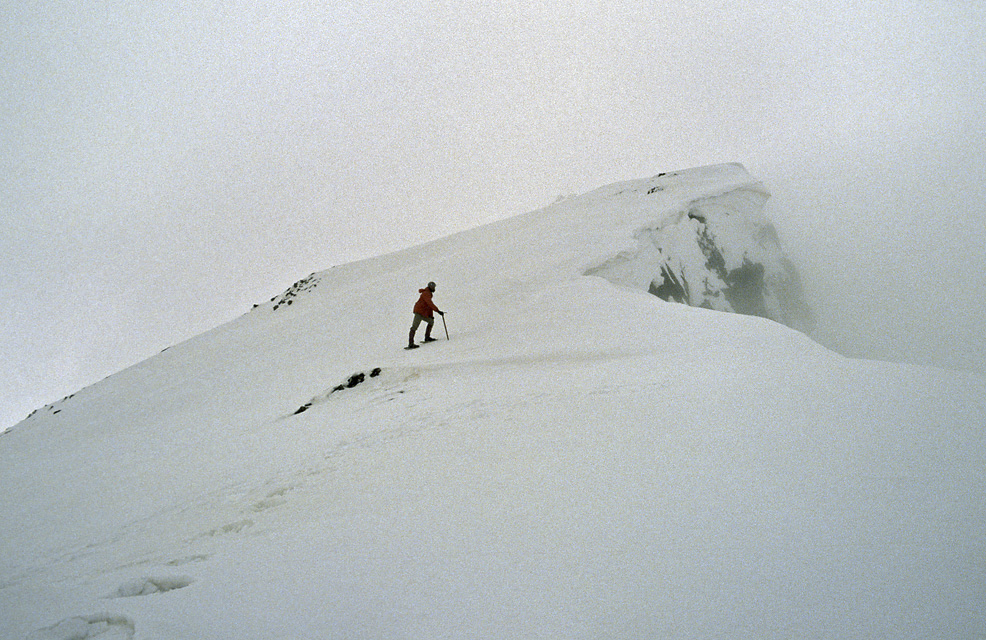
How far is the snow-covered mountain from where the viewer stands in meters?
2.06

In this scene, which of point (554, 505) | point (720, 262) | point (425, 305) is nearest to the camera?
point (554, 505)

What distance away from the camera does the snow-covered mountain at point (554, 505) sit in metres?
2.06

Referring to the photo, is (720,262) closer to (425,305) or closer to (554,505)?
(425,305)

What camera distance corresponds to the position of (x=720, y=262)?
1747 centimetres

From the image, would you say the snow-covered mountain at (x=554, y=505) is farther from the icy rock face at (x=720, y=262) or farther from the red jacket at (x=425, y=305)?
the icy rock face at (x=720, y=262)

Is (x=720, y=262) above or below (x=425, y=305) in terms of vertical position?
below

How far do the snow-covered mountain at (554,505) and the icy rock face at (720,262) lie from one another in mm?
4847

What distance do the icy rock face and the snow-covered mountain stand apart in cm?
485

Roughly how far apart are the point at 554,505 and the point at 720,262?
16818 mm

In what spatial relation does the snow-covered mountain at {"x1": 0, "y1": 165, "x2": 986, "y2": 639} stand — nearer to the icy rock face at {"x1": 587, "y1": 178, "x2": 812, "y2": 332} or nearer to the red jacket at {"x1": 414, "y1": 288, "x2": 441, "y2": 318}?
the red jacket at {"x1": 414, "y1": 288, "x2": 441, "y2": 318}

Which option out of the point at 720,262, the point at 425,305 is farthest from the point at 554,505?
the point at 720,262

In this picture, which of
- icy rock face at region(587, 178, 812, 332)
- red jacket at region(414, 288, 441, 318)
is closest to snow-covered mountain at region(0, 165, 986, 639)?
red jacket at region(414, 288, 441, 318)

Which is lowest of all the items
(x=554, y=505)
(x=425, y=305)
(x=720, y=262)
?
(x=554, y=505)

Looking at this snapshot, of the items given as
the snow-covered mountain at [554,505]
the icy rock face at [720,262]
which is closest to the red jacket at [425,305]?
the snow-covered mountain at [554,505]
